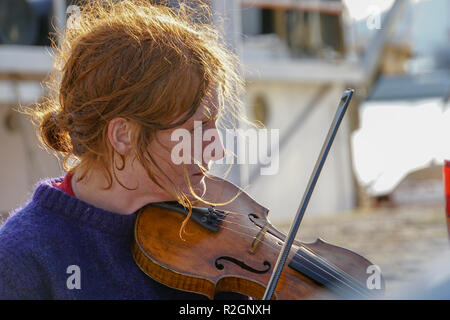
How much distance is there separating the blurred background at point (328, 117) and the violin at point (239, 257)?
3662 millimetres

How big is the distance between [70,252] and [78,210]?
0.07m

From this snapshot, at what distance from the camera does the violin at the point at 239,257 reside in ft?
3.12

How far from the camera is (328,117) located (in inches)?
334

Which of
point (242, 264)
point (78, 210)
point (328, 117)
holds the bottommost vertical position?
point (328, 117)

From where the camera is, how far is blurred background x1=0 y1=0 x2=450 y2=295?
5.37 meters

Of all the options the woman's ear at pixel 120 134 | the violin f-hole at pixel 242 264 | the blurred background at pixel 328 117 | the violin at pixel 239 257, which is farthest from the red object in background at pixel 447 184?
the blurred background at pixel 328 117

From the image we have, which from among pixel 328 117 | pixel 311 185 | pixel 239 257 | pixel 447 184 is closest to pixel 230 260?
pixel 239 257

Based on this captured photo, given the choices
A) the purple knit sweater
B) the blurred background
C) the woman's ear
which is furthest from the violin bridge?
the blurred background

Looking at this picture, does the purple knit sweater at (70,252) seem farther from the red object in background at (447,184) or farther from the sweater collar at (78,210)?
the red object in background at (447,184)

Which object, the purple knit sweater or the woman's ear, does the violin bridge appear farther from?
the woman's ear

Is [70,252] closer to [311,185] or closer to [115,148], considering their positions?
[115,148]

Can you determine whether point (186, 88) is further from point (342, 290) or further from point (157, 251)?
point (342, 290)

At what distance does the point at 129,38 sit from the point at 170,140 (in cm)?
16

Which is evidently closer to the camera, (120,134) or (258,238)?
(120,134)
